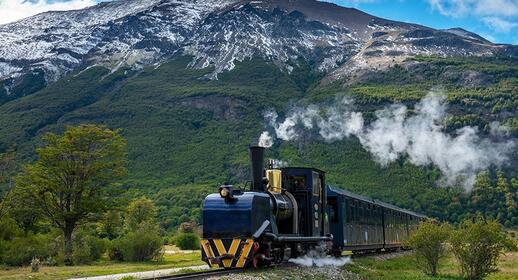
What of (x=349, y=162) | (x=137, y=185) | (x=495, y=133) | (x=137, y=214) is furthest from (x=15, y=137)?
(x=495, y=133)

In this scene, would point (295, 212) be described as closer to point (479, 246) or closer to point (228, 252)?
point (228, 252)

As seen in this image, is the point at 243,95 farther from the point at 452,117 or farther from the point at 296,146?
the point at 452,117

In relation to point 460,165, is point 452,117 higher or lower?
higher

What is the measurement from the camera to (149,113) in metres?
143

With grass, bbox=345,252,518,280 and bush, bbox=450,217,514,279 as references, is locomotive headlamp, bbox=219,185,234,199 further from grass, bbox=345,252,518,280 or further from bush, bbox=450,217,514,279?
bush, bbox=450,217,514,279

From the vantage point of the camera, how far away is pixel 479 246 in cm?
2748

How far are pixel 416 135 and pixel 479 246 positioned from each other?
3856 inches

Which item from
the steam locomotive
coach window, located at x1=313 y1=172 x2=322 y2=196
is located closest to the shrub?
the steam locomotive

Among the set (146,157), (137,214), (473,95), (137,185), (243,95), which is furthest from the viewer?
(243,95)

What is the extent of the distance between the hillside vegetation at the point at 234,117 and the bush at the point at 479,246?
5716 cm

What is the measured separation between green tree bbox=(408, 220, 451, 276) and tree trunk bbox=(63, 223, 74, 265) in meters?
20.2

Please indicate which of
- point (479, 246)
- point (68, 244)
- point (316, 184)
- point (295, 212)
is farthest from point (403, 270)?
point (68, 244)

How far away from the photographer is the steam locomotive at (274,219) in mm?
20000

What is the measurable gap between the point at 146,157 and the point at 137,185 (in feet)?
40.9
